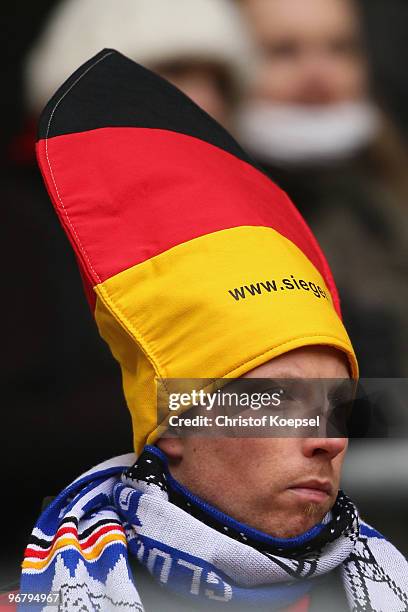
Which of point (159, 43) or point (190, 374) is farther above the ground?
point (159, 43)

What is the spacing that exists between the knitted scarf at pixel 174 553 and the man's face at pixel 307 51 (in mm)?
1282

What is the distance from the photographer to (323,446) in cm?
158

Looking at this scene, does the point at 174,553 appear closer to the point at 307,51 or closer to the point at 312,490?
the point at 312,490

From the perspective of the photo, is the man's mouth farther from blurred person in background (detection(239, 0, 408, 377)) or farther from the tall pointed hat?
blurred person in background (detection(239, 0, 408, 377))

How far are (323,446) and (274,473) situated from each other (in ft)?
0.26

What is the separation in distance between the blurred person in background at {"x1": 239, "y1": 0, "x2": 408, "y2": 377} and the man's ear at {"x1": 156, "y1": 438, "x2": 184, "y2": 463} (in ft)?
3.18

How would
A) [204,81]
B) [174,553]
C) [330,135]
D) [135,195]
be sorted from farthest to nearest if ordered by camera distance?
1. [330,135]
2. [204,81]
3. [135,195]
4. [174,553]

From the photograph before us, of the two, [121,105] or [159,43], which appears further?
[159,43]

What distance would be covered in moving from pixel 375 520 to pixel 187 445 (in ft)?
1.25

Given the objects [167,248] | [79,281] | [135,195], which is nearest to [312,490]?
[167,248]

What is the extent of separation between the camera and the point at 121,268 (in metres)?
1.64

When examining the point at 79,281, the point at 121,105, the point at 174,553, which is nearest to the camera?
the point at 174,553

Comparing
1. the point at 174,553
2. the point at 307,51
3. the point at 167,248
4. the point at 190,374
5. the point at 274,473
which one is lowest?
the point at 174,553

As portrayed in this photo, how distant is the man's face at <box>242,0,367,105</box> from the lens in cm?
265
